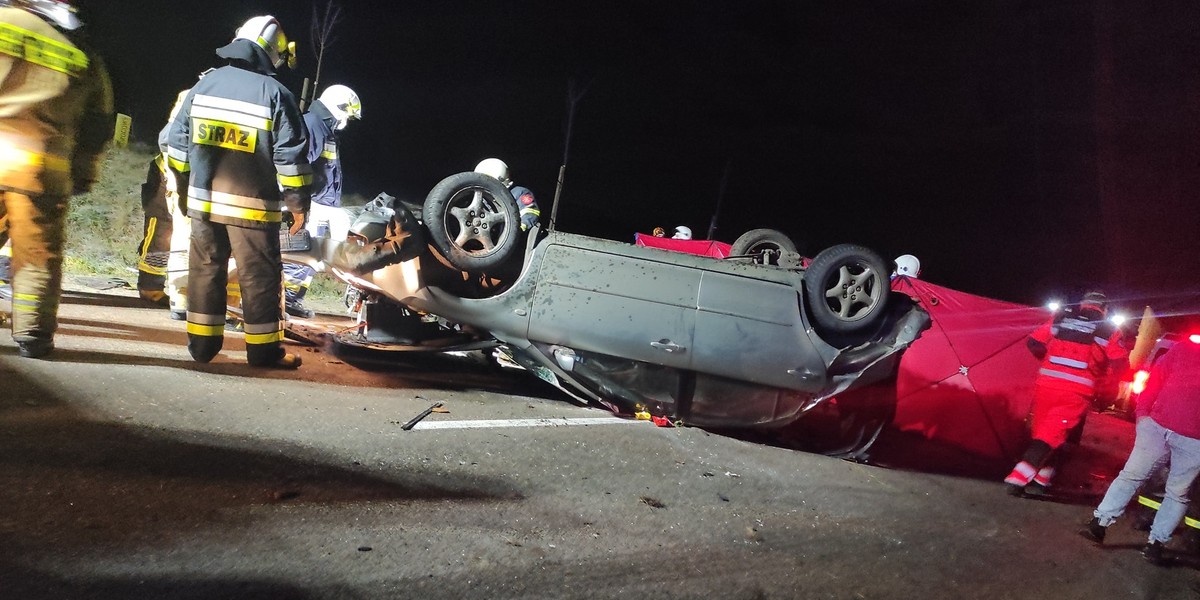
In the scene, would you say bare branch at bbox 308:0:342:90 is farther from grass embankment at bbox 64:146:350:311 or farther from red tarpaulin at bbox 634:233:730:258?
red tarpaulin at bbox 634:233:730:258

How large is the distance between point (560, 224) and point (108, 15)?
687 inches

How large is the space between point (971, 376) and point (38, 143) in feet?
19.8

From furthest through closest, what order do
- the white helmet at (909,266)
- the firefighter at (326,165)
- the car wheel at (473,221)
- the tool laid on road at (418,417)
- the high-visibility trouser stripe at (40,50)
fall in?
the white helmet at (909,266) < the firefighter at (326,165) < the car wheel at (473,221) < the tool laid on road at (418,417) < the high-visibility trouser stripe at (40,50)

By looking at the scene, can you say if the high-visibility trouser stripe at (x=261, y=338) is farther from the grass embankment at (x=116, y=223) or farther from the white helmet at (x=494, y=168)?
the grass embankment at (x=116, y=223)

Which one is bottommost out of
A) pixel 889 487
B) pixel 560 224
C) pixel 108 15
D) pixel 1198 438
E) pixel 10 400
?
pixel 889 487

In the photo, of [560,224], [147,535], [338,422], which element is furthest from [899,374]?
[560,224]

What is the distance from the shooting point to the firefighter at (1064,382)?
481 cm

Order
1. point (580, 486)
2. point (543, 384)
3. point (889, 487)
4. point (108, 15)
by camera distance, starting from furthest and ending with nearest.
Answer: point (108, 15) < point (543, 384) < point (889, 487) < point (580, 486)

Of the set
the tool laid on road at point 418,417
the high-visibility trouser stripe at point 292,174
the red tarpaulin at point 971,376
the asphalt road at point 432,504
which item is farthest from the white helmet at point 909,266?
the high-visibility trouser stripe at point 292,174

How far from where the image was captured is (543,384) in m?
5.62

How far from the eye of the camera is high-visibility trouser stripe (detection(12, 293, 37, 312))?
11.5ft

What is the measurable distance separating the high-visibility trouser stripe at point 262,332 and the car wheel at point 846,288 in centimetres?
349

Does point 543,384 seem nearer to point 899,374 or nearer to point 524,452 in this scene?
point 524,452

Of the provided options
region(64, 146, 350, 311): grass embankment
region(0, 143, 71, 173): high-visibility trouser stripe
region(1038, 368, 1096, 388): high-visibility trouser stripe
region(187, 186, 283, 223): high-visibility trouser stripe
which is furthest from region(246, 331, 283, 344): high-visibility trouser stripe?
region(1038, 368, 1096, 388): high-visibility trouser stripe
